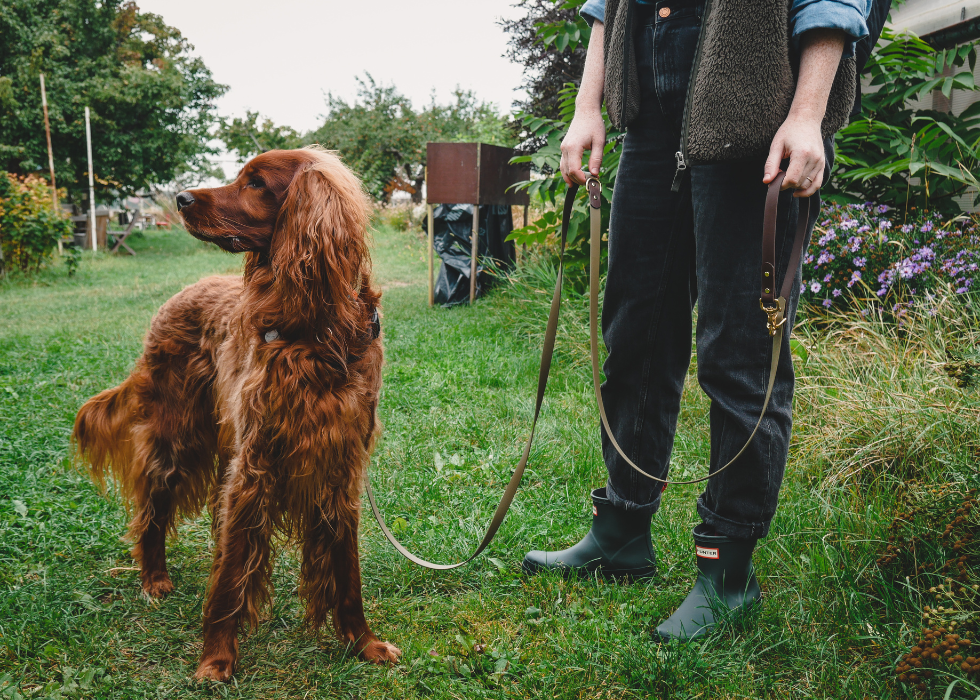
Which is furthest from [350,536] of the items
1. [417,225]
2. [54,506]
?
[417,225]

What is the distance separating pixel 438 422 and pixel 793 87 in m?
2.41

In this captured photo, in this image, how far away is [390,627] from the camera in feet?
6.39

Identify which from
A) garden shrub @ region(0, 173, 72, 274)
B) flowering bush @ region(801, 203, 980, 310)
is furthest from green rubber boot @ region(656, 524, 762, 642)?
garden shrub @ region(0, 173, 72, 274)

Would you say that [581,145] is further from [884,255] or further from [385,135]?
[385,135]

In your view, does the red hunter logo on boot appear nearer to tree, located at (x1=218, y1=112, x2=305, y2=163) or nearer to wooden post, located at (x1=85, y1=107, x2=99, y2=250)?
wooden post, located at (x1=85, y1=107, x2=99, y2=250)

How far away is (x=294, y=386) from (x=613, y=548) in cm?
108

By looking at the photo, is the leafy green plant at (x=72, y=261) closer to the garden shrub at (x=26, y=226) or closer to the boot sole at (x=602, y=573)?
the garden shrub at (x=26, y=226)

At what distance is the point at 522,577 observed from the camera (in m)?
2.11

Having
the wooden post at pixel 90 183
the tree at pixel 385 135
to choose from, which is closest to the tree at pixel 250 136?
the tree at pixel 385 135

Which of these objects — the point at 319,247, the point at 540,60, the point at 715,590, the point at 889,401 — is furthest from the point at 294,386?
the point at 540,60

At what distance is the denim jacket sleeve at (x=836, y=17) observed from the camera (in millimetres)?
1331

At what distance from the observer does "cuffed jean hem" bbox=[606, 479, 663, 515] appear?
197cm

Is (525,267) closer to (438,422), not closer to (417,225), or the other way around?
(438,422)

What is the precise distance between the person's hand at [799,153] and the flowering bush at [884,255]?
2.31 metres
